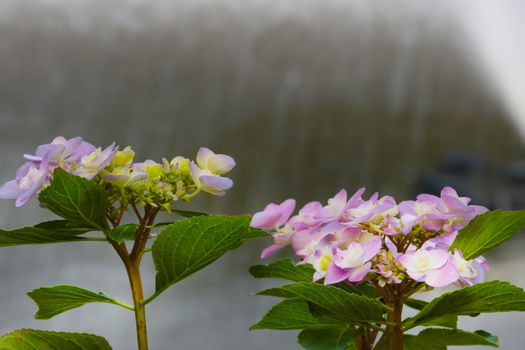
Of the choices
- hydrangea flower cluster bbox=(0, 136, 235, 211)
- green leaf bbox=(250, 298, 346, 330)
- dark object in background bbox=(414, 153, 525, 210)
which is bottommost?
green leaf bbox=(250, 298, 346, 330)

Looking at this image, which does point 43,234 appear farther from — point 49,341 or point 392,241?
point 392,241

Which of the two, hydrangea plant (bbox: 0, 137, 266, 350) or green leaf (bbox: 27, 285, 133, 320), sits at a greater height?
hydrangea plant (bbox: 0, 137, 266, 350)

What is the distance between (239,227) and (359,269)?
0.20 ft

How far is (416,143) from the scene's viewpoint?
2.71 meters

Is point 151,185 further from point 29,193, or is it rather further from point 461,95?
point 461,95

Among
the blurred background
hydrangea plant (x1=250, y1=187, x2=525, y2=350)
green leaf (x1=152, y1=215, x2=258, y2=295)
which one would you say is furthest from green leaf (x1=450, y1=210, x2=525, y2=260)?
the blurred background

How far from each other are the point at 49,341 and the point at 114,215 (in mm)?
69

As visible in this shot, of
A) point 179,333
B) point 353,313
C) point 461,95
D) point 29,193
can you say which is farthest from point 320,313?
point 461,95

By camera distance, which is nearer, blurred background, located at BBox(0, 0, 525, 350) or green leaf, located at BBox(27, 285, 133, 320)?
green leaf, located at BBox(27, 285, 133, 320)

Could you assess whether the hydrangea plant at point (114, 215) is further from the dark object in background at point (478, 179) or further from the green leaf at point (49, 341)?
the dark object in background at point (478, 179)

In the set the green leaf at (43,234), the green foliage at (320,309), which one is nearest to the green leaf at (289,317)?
the green foliage at (320,309)

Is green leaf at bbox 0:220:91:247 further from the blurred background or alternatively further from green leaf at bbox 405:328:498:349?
the blurred background

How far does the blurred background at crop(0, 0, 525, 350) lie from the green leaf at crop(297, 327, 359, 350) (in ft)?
7.30

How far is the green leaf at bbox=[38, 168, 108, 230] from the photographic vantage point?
35cm
